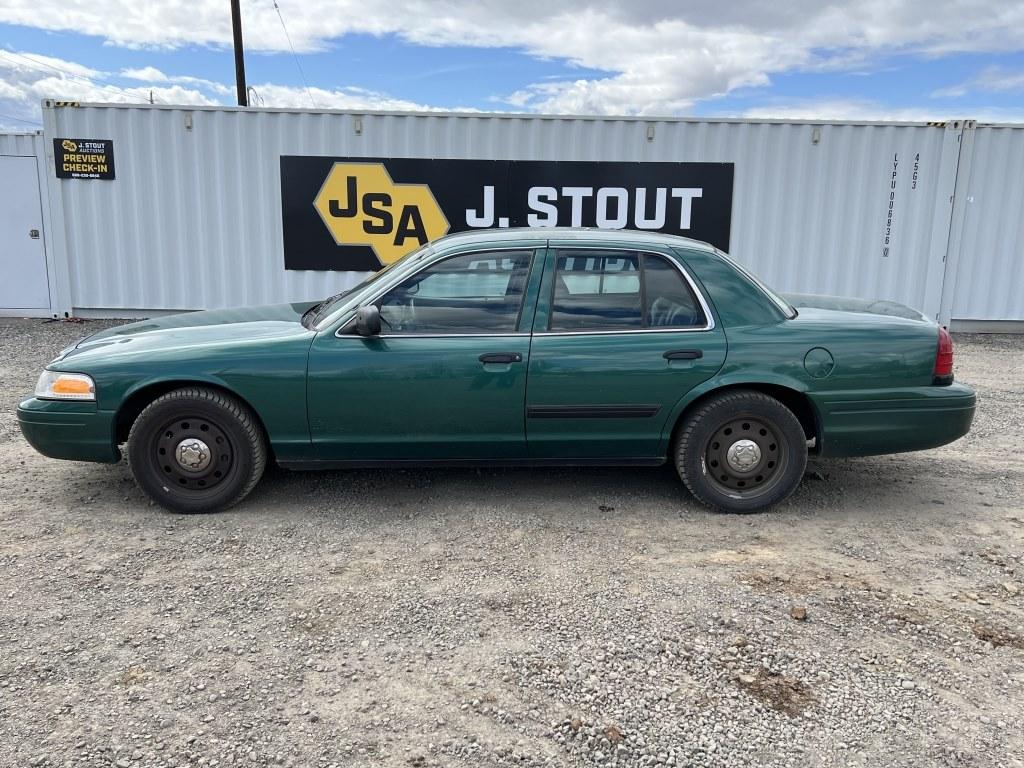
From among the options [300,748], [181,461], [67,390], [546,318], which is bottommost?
[300,748]

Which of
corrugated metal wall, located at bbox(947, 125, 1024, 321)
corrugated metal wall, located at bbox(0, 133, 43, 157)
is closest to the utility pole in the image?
corrugated metal wall, located at bbox(0, 133, 43, 157)

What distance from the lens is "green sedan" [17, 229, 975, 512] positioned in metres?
4.07

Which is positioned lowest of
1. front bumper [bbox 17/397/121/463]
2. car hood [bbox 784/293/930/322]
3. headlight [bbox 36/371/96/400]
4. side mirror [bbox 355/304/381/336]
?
front bumper [bbox 17/397/121/463]

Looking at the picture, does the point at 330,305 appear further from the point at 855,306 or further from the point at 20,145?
the point at 20,145

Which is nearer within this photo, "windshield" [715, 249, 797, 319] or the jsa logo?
"windshield" [715, 249, 797, 319]

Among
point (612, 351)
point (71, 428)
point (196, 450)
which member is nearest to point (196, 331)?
point (196, 450)

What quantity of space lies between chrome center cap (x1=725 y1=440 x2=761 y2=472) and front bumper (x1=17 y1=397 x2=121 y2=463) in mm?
3287

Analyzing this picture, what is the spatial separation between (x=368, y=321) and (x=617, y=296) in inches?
52.4

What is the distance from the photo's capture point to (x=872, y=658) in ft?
9.62

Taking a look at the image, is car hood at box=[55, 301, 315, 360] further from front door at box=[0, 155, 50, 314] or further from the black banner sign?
front door at box=[0, 155, 50, 314]

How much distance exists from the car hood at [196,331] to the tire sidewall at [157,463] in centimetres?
34

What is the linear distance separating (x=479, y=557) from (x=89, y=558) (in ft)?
6.06

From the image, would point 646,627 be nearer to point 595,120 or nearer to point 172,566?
point 172,566

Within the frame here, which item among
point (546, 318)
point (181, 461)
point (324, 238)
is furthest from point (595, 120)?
point (181, 461)
